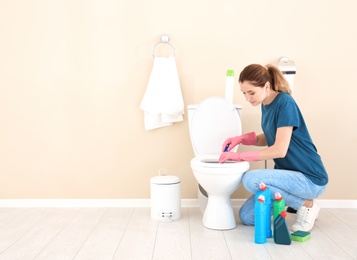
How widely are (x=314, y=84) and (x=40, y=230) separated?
1994 mm

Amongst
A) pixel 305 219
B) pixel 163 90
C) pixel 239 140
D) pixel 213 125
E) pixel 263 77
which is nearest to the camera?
pixel 263 77

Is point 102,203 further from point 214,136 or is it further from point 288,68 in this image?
point 288,68

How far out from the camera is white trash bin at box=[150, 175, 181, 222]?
271 centimetres

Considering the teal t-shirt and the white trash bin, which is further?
the white trash bin

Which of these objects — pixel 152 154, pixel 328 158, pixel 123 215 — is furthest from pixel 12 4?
pixel 328 158

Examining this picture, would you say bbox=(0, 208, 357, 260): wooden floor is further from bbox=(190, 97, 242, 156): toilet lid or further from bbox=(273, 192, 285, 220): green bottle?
bbox=(190, 97, 242, 156): toilet lid

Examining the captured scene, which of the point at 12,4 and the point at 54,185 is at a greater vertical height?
the point at 12,4

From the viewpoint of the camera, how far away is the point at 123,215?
285cm

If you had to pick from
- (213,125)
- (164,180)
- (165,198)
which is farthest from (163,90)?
(165,198)

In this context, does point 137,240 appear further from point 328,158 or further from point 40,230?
point 328,158

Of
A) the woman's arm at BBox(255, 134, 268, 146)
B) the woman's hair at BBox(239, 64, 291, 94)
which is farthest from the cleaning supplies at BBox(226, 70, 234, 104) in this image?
the woman's hair at BBox(239, 64, 291, 94)

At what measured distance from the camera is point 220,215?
2.54 m

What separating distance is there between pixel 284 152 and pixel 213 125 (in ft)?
1.91

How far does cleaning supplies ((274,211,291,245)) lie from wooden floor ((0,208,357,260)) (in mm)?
33
